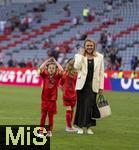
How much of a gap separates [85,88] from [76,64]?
1.88ft

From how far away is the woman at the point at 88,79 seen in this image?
14336 millimetres

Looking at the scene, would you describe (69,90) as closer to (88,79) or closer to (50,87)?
(88,79)

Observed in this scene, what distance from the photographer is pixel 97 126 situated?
16.7m

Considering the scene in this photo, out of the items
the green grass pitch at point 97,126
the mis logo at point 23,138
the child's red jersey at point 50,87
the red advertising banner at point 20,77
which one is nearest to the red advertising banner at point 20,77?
the red advertising banner at point 20,77

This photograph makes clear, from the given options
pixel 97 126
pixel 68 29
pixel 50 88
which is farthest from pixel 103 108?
pixel 68 29

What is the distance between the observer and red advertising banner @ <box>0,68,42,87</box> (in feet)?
132

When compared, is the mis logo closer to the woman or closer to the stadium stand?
the woman

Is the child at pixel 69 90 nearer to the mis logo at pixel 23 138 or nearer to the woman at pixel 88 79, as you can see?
the woman at pixel 88 79

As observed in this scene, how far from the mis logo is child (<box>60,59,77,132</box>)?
5.03 m

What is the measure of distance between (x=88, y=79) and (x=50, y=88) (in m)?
0.90

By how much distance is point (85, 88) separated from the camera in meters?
14.5

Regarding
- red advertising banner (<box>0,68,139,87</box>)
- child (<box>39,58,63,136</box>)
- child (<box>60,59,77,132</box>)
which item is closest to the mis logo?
child (<box>39,58,63,136</box>)

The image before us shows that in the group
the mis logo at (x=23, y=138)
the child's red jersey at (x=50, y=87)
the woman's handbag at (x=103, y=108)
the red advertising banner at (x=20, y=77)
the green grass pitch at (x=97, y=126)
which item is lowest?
the red advertising banner at (x=20, y=77)

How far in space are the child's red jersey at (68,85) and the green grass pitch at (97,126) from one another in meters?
0.81
